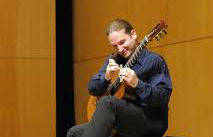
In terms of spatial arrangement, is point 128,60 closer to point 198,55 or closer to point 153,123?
point 153,123

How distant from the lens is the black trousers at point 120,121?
225 centimetres

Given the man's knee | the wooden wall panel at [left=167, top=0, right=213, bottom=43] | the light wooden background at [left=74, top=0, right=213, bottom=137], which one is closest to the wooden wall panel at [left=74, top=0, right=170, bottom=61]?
the light wooden background at [left=74, top=0, right=213, bottom=137]

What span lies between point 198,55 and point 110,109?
45.1 inches

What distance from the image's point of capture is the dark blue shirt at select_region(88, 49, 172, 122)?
7.68ft

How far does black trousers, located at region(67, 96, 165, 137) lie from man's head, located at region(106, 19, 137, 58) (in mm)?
343

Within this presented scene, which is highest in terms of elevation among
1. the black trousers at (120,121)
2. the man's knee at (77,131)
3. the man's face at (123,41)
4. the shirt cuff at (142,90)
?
the man's face at (123,41)

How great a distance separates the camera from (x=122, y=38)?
256 centimetres
